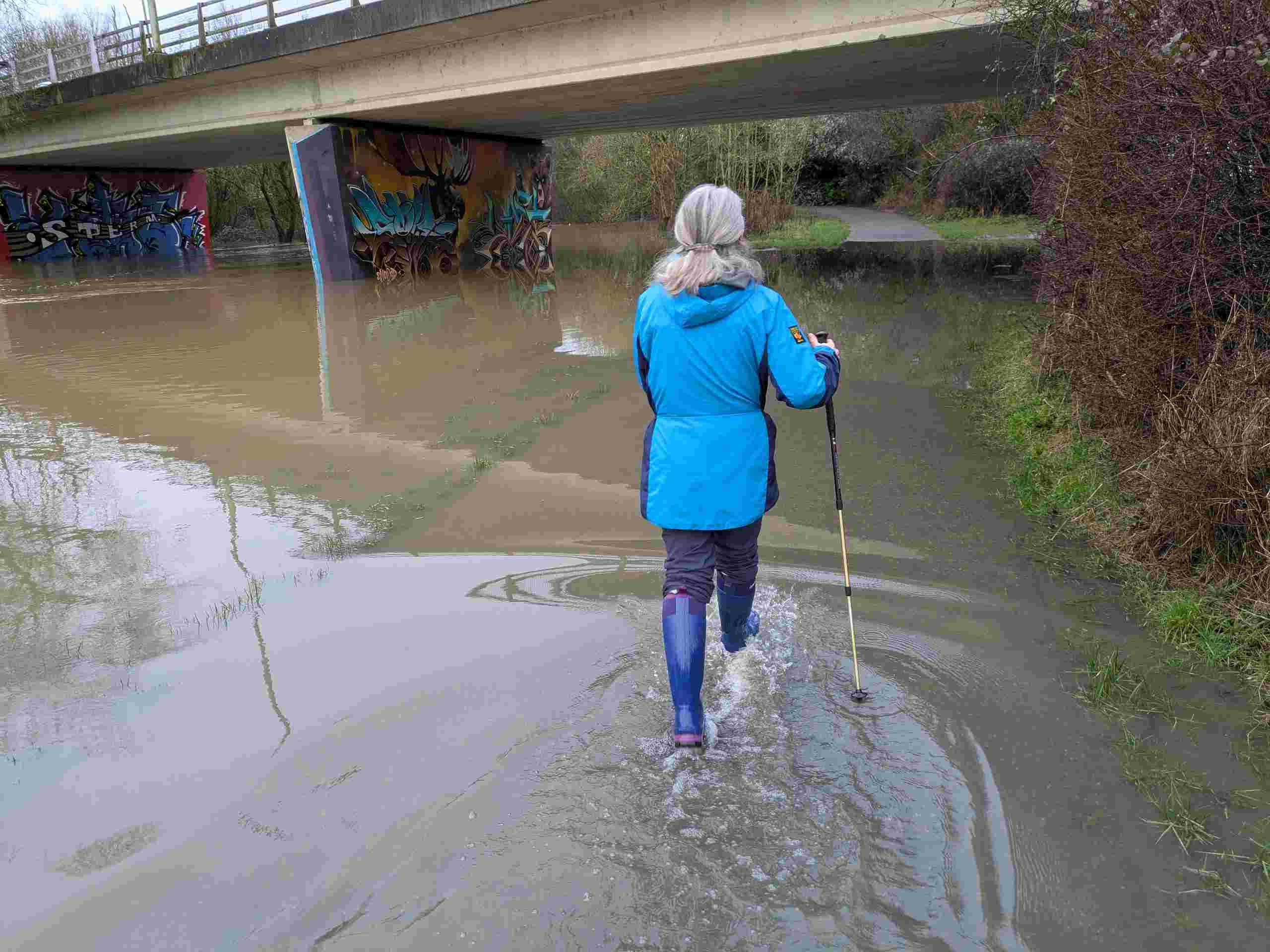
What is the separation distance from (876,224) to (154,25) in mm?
26397

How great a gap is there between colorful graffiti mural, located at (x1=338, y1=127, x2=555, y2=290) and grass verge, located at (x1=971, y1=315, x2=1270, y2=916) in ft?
50.3

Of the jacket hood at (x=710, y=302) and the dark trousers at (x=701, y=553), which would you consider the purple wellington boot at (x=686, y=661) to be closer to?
→ the dark trousers at (x=701, y=553)

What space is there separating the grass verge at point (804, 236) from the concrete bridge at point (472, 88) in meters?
5.38

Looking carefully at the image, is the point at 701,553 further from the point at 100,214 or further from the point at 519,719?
the point at 100,214

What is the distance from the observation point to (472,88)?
704 inches

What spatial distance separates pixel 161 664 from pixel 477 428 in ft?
13.0

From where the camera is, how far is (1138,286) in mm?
4695

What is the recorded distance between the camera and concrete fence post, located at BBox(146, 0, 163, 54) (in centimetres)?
2188

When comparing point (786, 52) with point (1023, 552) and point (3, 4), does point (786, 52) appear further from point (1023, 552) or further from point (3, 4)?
point (3, 4)

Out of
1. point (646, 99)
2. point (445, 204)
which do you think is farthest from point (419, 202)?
point (646, 99)

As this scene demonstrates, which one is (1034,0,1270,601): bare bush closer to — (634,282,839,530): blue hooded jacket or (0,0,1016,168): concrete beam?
(634,282,839,530): blue hooded jacket

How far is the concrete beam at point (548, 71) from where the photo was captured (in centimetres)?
1390

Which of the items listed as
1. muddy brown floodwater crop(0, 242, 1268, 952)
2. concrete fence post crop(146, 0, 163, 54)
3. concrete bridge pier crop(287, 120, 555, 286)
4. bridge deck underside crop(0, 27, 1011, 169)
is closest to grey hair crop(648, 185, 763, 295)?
muddy brown floodwater crop(0, 242, 1268, 952)

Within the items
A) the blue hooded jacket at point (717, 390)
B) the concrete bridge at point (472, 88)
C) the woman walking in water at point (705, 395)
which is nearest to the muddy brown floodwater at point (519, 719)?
the woman walking in water at point (705, 395)
